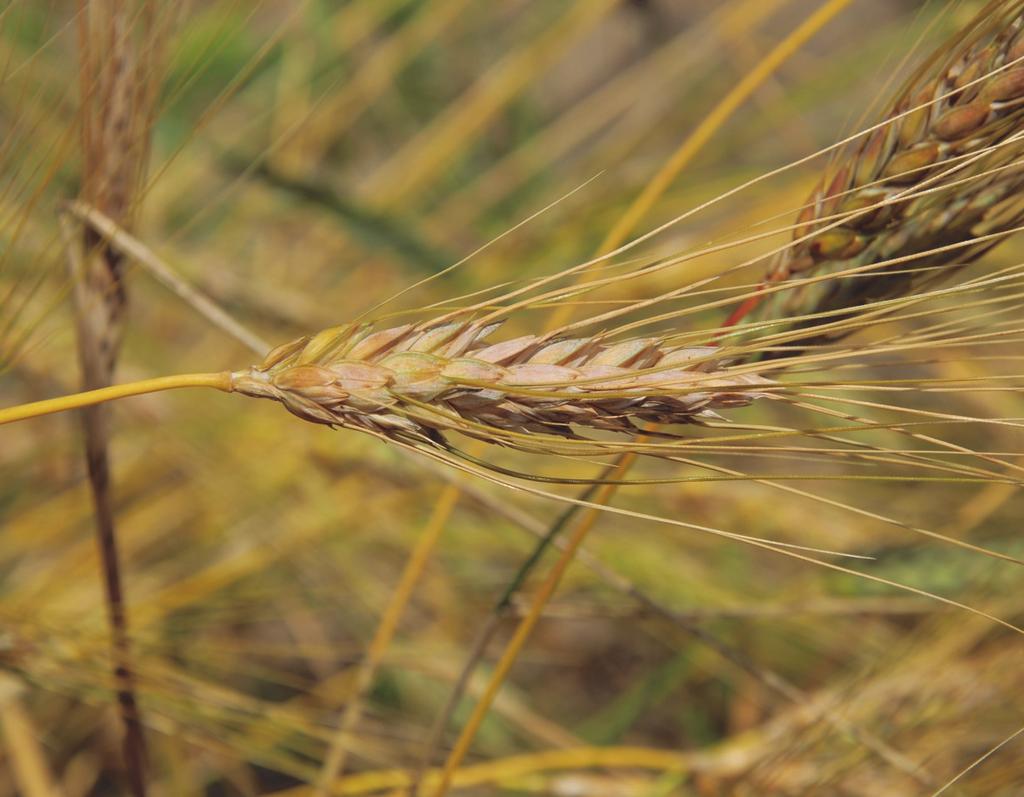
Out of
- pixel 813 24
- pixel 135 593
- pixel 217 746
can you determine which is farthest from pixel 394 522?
pixel 813 24

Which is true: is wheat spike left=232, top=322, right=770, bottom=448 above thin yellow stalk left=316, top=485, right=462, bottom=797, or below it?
A: above

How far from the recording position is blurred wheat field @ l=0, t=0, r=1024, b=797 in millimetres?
514

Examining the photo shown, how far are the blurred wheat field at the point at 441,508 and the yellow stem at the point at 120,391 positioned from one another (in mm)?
111

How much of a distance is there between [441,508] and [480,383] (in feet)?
0.79

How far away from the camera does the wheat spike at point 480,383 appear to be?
255mm

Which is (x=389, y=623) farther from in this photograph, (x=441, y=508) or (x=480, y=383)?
(x=480, y=383)

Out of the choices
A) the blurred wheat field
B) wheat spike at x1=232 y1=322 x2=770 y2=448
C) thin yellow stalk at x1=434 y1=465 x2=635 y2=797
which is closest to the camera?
wheat spike at x1=232 y1=322 x2=770 y2=448

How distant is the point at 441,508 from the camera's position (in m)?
0.48

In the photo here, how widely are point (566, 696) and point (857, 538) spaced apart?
0.40 m

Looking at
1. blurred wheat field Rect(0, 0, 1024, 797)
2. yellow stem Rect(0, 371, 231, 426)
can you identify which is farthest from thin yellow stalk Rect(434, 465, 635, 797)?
yellow stem Rect(0, 371, 231, 426)

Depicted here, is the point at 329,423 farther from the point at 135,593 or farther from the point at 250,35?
the point at 250,35

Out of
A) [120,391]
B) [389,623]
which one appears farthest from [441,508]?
[120,391]

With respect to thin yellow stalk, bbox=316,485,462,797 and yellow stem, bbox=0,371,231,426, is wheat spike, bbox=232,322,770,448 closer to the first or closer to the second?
yellow stem, bbox=0,371,231,426

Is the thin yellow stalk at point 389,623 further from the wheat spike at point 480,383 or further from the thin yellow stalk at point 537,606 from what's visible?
the wheat spike at point 480,383
